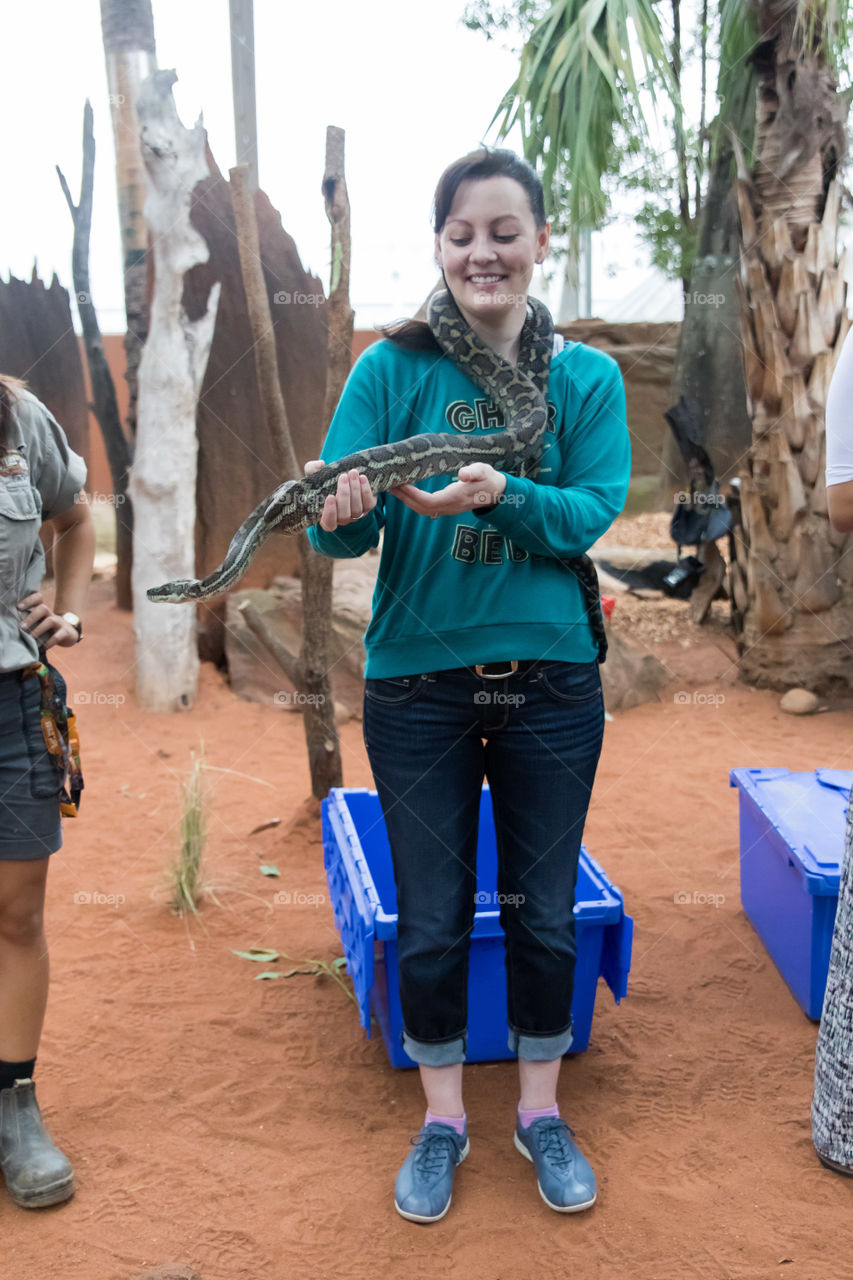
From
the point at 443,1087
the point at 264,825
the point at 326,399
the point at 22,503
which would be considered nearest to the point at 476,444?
the point at 22,503

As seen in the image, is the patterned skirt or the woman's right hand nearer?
the woman's right hand

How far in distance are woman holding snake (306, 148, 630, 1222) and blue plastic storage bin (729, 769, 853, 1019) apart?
99 centimetres

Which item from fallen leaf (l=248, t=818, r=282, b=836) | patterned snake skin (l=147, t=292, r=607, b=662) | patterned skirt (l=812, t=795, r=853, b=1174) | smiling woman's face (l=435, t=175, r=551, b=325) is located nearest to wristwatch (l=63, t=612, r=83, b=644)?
patterned snake skin (l=147, t=292, r=607, b=662)

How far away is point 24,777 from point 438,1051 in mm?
1069

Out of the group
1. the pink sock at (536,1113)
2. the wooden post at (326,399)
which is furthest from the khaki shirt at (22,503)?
the wooden post at (326,399)

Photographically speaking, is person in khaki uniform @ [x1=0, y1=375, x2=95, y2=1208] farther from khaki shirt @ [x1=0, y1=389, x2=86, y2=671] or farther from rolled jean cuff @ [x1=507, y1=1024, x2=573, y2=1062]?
rolled jean cuff @ [x1=507, y1=1024, x2=573, y2=1062]

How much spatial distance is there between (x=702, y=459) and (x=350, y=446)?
19.8 ft

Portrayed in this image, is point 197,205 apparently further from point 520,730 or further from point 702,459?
Result: point 520,730

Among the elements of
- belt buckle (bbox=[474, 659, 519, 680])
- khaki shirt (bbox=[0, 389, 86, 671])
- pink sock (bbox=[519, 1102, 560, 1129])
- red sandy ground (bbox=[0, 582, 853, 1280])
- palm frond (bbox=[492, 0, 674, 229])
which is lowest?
red sandy ground (bbox=[0, 582, 853, 1280])

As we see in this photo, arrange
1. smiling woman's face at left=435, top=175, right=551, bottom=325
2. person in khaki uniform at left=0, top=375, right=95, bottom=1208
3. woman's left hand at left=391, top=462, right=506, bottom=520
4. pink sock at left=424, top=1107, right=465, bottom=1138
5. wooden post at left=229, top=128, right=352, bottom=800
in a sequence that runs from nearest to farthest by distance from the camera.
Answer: woman's left hand at left=391, top=462, right=506, bottom=520
smiling woman's face at left=435, top=175, right=551, bottom=325
person in khaki uniform at left=0, top=375, right=95, bottom=1208
pink sock at left=424, top=1107, right=465, bottom=1138
wooden post at left=229, top=128, right=352, bottom=800

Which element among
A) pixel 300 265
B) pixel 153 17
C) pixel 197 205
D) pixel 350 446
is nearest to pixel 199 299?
pixel 197 205

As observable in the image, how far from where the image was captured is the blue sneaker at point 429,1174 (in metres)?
2.15

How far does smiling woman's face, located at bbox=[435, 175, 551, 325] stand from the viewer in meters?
2.01

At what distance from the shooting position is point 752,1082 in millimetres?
2658
